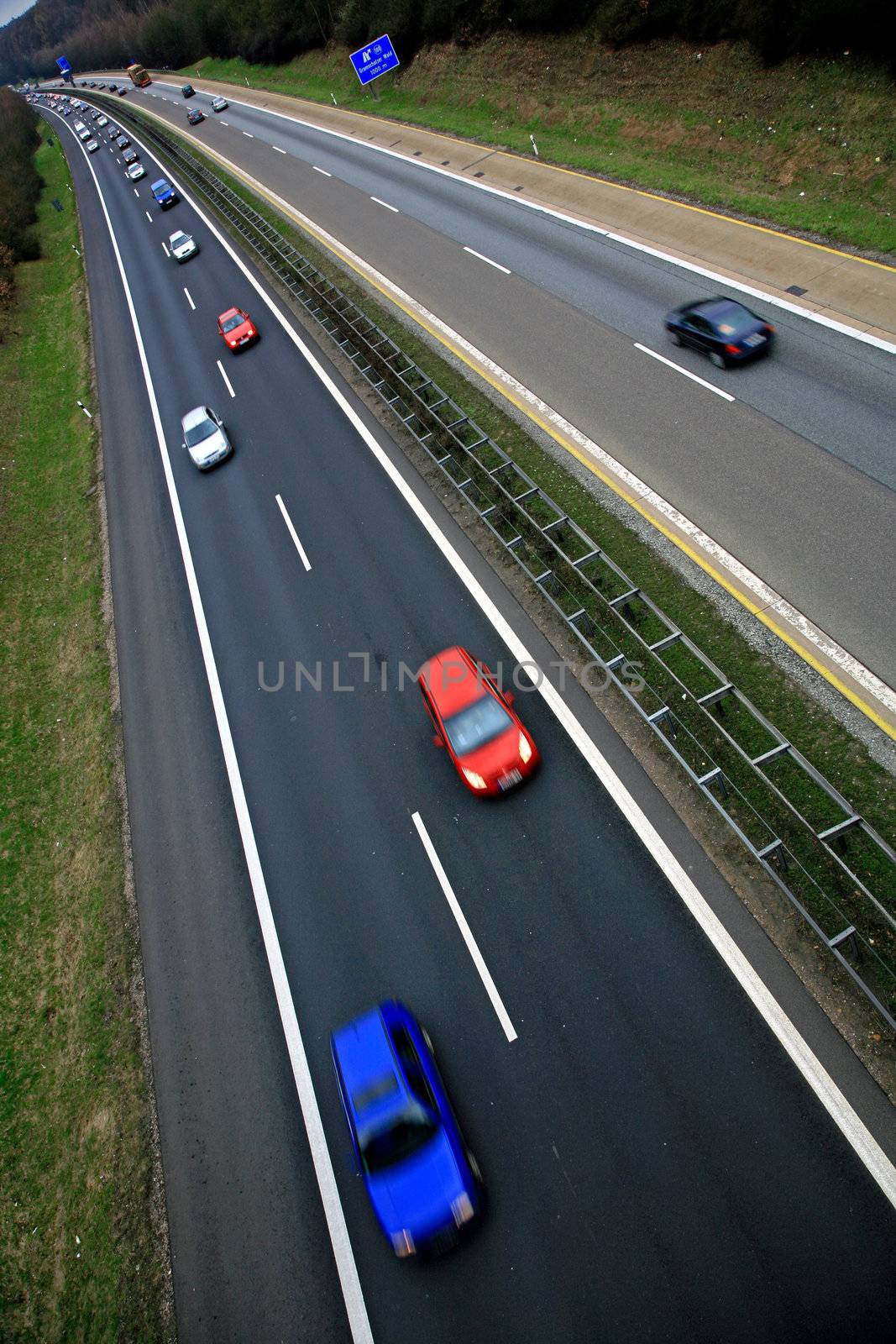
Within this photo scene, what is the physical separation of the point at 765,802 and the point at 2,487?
26627mm

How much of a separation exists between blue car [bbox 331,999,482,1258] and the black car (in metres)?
16.1

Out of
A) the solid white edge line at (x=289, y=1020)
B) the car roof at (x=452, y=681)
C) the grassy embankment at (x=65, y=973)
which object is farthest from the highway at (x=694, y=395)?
the grassy embankment at (x=65, y=973)

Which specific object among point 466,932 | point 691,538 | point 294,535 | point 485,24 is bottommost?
point 466,932

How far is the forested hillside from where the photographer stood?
2292 cm

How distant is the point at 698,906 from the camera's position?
32.7ft

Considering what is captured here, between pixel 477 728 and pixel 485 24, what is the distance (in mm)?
45663

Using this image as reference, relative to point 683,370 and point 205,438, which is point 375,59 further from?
point 683,370

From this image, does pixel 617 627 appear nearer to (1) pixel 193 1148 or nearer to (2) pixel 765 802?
(2) pixel 765 802

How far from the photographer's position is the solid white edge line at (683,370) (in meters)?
16.9

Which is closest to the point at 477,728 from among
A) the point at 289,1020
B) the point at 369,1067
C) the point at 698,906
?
the point at 698,906

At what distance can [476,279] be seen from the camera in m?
24.5

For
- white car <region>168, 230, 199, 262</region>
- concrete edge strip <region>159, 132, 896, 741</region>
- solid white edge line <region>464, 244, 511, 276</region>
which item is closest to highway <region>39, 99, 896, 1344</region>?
concrete edge strip <region>159, 132, 896, 741</region>

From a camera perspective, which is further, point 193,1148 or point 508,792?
point 508,792

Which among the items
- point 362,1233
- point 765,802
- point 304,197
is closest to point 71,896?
point 362,1233
